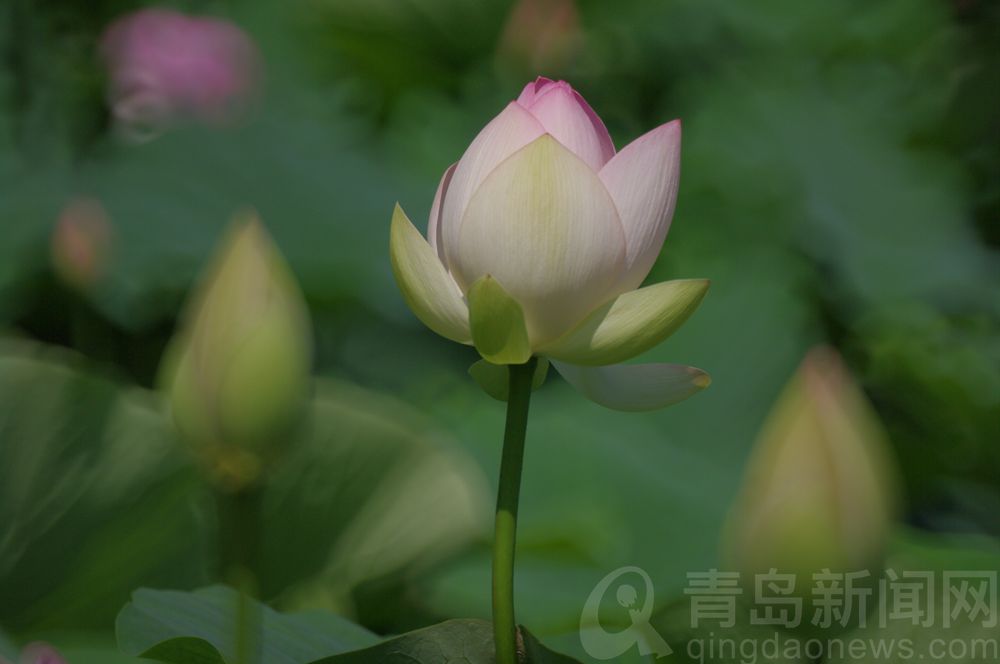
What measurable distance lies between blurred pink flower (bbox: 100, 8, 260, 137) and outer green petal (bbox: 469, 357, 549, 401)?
1466mm

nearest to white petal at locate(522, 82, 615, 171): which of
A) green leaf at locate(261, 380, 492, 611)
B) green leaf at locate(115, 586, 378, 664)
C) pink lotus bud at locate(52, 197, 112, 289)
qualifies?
green leaf at locate(115, 586, 378, 664)

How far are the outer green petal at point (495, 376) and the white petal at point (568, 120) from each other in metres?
0.08

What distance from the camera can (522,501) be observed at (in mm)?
1130

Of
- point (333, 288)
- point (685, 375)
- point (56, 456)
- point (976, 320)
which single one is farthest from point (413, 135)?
point (685, 375)

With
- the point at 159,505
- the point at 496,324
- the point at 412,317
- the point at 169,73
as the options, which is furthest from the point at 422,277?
the point at 169,73

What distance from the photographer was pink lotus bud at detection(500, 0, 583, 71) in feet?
6.38

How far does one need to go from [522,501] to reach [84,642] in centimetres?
57

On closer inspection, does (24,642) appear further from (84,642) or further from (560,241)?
(560,241)

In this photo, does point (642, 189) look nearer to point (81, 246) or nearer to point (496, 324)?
point (496, 324)

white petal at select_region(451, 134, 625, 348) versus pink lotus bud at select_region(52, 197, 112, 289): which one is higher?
pink lotus bud at select_region(52, 197, 112, 289)

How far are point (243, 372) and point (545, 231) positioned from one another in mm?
108

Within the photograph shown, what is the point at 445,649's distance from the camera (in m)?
0.44

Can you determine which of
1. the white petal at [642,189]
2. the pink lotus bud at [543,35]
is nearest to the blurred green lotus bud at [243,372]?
the white petal at [642,189]

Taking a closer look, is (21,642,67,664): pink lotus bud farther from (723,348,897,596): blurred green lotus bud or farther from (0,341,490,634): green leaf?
(723,348,897,596): blurred green lotus bud
